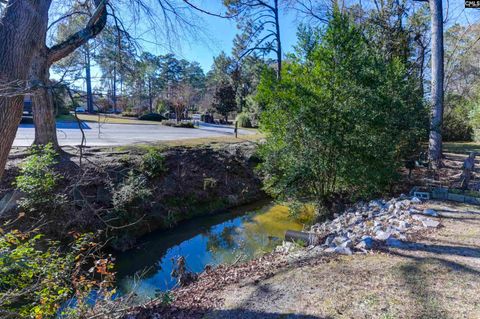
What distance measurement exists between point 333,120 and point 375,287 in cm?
385

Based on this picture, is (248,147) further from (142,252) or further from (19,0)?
(19,0)

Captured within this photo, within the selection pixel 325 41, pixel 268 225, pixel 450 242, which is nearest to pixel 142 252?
pixel 268 225

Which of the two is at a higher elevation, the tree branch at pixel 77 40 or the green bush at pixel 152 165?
the tree branch at pixel 77 40

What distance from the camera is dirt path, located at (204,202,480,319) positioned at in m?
2.54

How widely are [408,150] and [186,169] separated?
6.75 m

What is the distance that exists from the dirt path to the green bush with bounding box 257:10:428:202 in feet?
8.40

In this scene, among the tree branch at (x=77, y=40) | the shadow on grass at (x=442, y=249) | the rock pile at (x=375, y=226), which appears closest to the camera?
the tree branch at (x=77, y=40)

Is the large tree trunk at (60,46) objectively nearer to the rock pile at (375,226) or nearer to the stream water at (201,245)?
the stream water at (201,245)

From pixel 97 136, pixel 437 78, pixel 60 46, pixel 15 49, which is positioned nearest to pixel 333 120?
pixel 60 46

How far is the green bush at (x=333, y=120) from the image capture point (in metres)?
5.90

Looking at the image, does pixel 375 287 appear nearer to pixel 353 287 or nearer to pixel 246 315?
pixel 353 287

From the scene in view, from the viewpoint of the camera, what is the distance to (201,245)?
669 cm

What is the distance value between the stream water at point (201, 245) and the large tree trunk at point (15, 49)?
3165mm

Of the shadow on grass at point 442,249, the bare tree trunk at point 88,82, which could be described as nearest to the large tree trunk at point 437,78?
the shadow on grass at point 442,249
